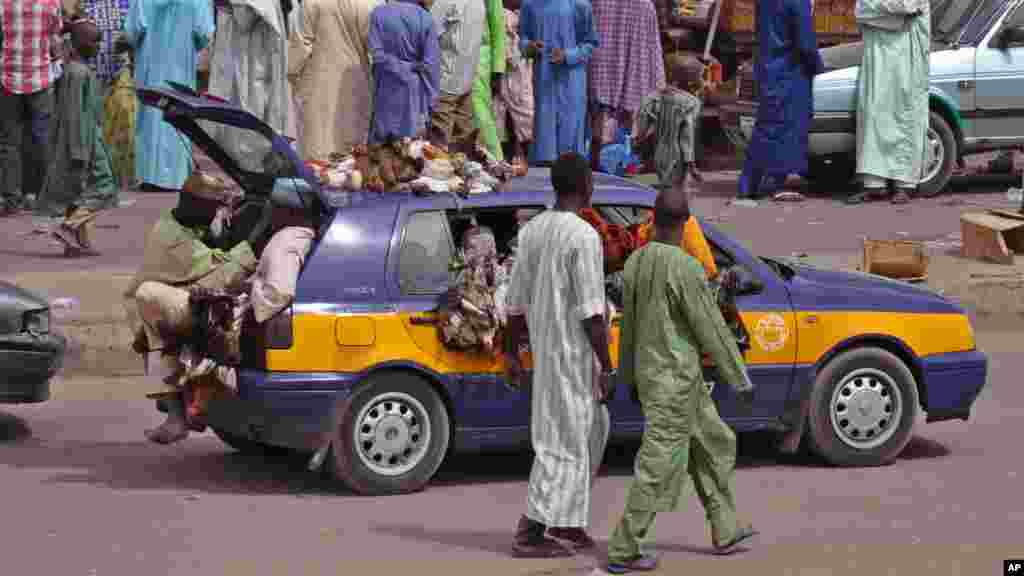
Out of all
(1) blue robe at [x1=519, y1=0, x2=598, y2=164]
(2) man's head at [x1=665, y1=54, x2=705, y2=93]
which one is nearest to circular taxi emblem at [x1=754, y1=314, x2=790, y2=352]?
Answer: (2) man's head at [x1=665, y1=54, x2=705, y2=93]

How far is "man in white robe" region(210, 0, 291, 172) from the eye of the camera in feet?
58.3

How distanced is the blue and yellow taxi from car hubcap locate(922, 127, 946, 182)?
29.2 ft

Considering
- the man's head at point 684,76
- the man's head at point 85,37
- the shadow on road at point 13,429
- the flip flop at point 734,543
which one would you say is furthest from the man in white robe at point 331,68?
the flip flop at point 734,543

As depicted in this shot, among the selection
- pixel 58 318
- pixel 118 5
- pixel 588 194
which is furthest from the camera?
pixel 118 5

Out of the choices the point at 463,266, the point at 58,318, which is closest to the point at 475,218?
the point at 463,266

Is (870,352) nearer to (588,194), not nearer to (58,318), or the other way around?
(588,194)

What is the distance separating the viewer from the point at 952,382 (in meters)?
10.5

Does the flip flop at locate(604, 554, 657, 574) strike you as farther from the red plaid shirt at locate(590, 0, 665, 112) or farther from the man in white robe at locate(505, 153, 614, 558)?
the red plaid shirt at locate(590, 0, 665, 112)

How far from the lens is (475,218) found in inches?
399

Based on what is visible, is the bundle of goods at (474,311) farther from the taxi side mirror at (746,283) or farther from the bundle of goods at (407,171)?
the taxi side mirror at (746,283)

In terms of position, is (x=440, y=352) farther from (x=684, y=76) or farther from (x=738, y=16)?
(x=738, y=16)

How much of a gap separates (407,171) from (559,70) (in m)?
8.75

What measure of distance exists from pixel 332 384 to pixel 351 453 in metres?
0.36

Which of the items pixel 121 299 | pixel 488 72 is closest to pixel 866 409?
pixel 121 299
